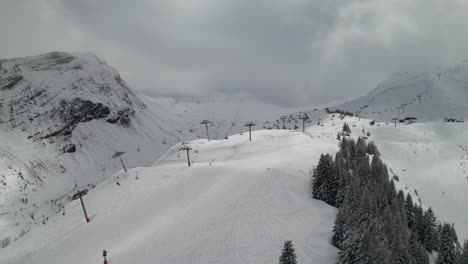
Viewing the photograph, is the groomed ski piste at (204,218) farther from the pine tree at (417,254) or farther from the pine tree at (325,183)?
the pine tree at (417,254)

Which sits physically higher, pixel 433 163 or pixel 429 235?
pixel 433 163

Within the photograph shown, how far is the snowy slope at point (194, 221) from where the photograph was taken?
3012 cm

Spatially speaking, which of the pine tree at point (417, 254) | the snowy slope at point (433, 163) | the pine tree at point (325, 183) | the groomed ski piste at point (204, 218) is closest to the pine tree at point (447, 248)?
the pine tree at point (417, 254)

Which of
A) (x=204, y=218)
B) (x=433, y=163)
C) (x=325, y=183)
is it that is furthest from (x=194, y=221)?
(x=433, y=163)

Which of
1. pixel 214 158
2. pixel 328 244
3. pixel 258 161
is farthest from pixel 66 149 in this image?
pixel 328 244

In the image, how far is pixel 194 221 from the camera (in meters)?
35.4

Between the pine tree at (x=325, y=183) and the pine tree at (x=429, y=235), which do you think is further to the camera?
the pine tree at (x=429, y=235)

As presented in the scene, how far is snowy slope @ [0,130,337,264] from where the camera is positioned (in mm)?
30125

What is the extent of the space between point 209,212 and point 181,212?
4153mm

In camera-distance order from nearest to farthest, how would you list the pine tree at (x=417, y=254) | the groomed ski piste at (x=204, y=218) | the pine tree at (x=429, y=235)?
the groomed ski piste at (x=204, y=218)
the pine tree at (x=417, y=254)
the pine tree at (x=429, y=235)

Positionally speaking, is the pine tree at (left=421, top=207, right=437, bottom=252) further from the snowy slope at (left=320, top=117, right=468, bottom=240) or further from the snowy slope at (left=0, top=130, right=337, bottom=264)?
the snowy slope at (left=320, top=117, right=468, bottom=240)

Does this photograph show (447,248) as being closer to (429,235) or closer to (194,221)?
(429,235)

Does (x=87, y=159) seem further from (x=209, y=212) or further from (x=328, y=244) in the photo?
(x=328, y=244)

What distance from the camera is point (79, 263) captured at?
31.5 m
